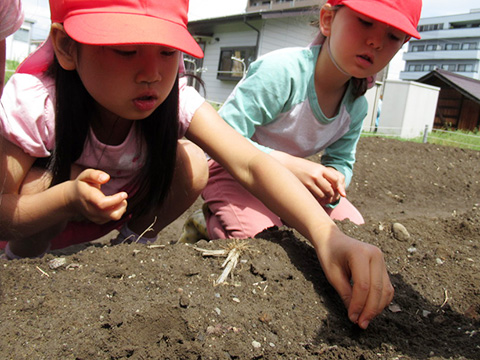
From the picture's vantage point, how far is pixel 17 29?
103 centimetres

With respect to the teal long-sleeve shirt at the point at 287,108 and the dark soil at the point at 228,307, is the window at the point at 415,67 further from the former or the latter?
the dark soil at the point at 228,307

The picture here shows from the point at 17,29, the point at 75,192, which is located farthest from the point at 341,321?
the point at 17,29

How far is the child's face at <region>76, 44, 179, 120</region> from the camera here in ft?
4.22

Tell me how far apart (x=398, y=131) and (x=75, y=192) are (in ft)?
38.3

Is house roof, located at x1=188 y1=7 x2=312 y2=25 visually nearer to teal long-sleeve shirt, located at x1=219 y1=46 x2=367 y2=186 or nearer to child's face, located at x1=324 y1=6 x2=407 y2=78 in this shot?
teal long-sleeve shirt, located at x1=219 y1=46 x2=367 y2=186

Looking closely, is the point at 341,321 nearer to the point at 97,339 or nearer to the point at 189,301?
the point at 189,301

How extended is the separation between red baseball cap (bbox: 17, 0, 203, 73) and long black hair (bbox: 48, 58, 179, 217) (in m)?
0.28

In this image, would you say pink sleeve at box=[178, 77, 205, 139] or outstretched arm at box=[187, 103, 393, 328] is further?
pink sleeve at box=[178, 77, 205, 139]

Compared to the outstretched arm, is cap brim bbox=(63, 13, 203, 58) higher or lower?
higher

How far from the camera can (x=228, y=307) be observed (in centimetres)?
121

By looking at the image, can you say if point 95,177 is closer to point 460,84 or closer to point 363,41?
point 363,41

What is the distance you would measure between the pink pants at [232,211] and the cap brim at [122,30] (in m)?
1.07

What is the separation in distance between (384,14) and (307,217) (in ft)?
3.02

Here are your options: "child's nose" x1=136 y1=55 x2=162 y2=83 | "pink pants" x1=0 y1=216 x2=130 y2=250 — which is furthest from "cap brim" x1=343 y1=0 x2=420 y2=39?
"pink pants" x1=0 y1=216 x2=130 y2=250
